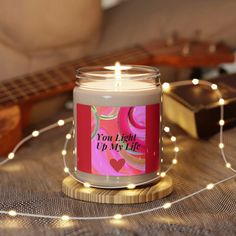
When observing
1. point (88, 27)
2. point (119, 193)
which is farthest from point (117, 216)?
point (88, 27)

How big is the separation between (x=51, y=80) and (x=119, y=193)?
49cm

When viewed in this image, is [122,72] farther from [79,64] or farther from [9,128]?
[79,64]

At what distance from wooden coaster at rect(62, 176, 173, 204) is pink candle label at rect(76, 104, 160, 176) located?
0.8 inches

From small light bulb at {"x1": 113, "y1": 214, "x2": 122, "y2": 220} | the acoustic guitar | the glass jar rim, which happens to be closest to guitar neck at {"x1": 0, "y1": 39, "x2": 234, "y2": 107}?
the acoustic guitar

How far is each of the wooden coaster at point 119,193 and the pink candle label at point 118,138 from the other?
0.07 ft

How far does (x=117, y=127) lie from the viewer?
64cm

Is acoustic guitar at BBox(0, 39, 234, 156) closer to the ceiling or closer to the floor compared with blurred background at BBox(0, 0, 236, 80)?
closer to the floor

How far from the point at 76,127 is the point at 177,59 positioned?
514 mm

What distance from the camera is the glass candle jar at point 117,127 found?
0.64 m

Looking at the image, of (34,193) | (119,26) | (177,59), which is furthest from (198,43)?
(34,193)

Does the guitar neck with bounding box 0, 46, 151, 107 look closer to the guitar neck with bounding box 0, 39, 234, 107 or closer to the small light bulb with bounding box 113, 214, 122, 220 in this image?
the guitar neck with bounding box 0, 39, 234, 107

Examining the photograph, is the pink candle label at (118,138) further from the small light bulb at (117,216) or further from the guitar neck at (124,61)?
the guitar neck at (124,61)

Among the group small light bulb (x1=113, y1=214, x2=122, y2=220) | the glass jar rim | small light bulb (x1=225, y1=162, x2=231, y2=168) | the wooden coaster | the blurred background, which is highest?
the glass jar rim

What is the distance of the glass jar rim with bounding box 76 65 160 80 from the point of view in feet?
2.17
